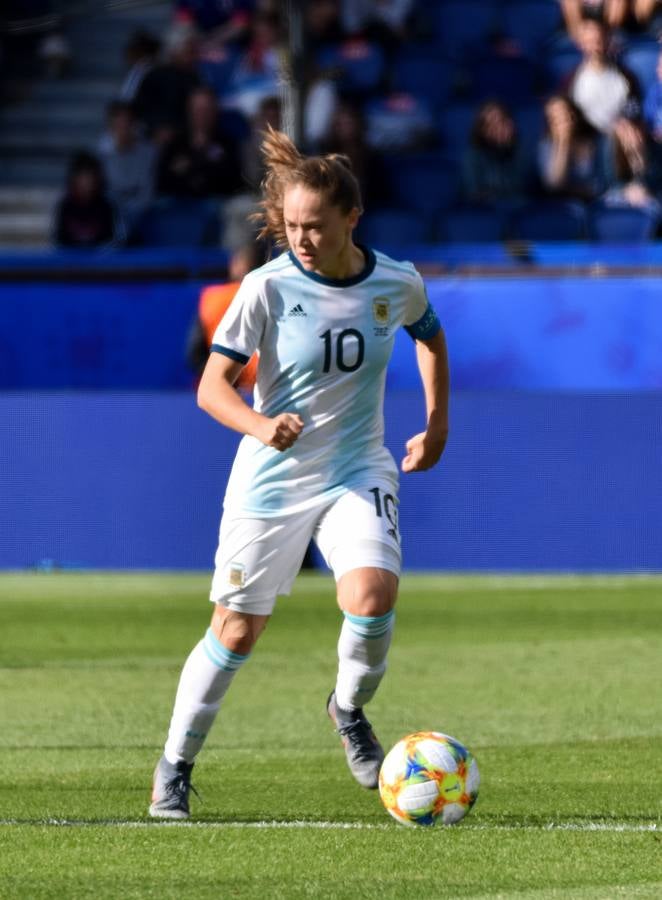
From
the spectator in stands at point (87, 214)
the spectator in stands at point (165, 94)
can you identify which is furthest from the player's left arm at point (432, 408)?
the spectator in stands at point (165, 94)

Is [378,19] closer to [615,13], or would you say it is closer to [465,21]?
[465,21]

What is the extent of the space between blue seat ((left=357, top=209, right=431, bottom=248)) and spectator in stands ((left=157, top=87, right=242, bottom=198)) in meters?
1.60

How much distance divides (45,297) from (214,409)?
9.92 m

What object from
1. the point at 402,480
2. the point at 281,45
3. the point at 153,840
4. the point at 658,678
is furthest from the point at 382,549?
the point at 281,45

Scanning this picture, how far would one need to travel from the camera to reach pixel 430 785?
5871 millimetres

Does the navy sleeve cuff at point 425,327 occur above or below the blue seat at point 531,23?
above

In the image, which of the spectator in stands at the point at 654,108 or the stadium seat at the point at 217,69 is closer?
the spectator in stands at the point at 654,108

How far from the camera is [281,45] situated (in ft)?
59.5

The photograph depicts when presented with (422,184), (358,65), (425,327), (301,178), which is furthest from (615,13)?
(301,178)

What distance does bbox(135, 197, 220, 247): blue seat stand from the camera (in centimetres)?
1714

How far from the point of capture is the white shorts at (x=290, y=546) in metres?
6.10

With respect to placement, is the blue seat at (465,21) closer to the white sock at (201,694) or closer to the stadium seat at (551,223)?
the stadium seat at (551,223)

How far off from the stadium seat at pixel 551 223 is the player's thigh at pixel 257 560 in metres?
10.7

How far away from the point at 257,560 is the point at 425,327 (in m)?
1.01
